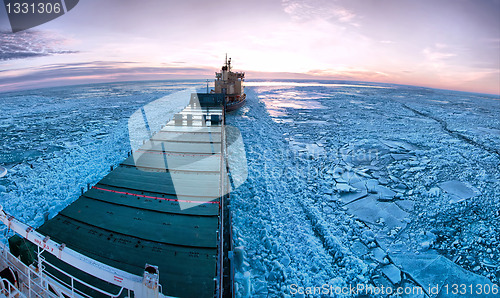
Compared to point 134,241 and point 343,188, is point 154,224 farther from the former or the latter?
point 343,188

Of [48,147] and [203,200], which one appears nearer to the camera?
[203,200]

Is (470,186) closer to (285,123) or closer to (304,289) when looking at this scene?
(304,289)

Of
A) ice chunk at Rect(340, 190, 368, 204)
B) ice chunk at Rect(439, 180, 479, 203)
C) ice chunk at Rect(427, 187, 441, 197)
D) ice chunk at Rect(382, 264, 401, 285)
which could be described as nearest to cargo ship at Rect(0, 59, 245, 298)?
ice chunk at Rect(382, 264, 401, 285)

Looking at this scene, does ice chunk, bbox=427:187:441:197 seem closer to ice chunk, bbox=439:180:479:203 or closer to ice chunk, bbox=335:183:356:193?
ice chunk, bbox=439:180:479:203

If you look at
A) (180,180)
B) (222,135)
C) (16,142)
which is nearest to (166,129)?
(222,135)

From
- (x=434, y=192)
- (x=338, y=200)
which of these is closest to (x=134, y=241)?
(x=338, y=200)

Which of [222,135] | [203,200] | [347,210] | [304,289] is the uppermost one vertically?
[222,135]

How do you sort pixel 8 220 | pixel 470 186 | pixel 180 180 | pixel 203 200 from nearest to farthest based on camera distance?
pixel 8 220 < pixel 203 200 < pixel 180 180 < pixel 470 186
